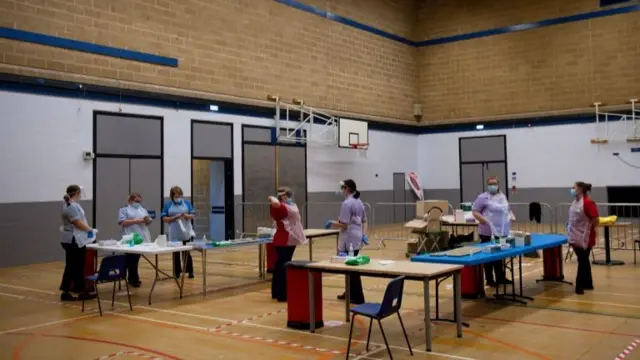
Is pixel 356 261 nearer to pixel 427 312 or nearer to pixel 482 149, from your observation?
pixel 427 312

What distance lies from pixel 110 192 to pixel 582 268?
35.8 ft

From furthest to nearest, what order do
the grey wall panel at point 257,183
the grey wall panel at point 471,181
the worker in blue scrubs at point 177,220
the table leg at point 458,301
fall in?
the grey wall panel at point 471,181
the grey wall panel at point 257,183
the worker in blue scrubs at point 177,220
the table leg at point 458,301

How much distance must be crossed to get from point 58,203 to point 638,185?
59.0 ft

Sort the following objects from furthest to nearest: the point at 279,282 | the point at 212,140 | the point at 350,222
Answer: the point at 212,140
the point at 279,282
the point at 350,222

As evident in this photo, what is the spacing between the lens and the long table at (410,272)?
→ 6055 mm

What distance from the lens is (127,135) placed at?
50.2 ft

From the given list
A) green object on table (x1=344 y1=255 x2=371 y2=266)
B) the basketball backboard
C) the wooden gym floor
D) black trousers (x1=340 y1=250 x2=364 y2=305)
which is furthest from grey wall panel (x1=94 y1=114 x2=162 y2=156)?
green object on table (x1=344 y1=255 x2=371 y2=266)

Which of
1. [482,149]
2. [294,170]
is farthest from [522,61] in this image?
[294,170]

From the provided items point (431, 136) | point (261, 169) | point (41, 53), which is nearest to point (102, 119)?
point (41, 53)

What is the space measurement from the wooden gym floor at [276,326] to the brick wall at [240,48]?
20.2 feet

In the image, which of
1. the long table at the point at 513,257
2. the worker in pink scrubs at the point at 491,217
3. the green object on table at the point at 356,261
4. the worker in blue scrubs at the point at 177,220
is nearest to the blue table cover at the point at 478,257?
the long table at the point at 513,257

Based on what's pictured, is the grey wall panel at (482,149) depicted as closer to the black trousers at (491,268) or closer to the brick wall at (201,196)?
the brick wall at (201,196)

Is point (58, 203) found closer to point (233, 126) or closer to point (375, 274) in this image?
point (233, 126)

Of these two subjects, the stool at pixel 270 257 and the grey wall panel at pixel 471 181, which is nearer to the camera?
the stool at pixel 270 257
